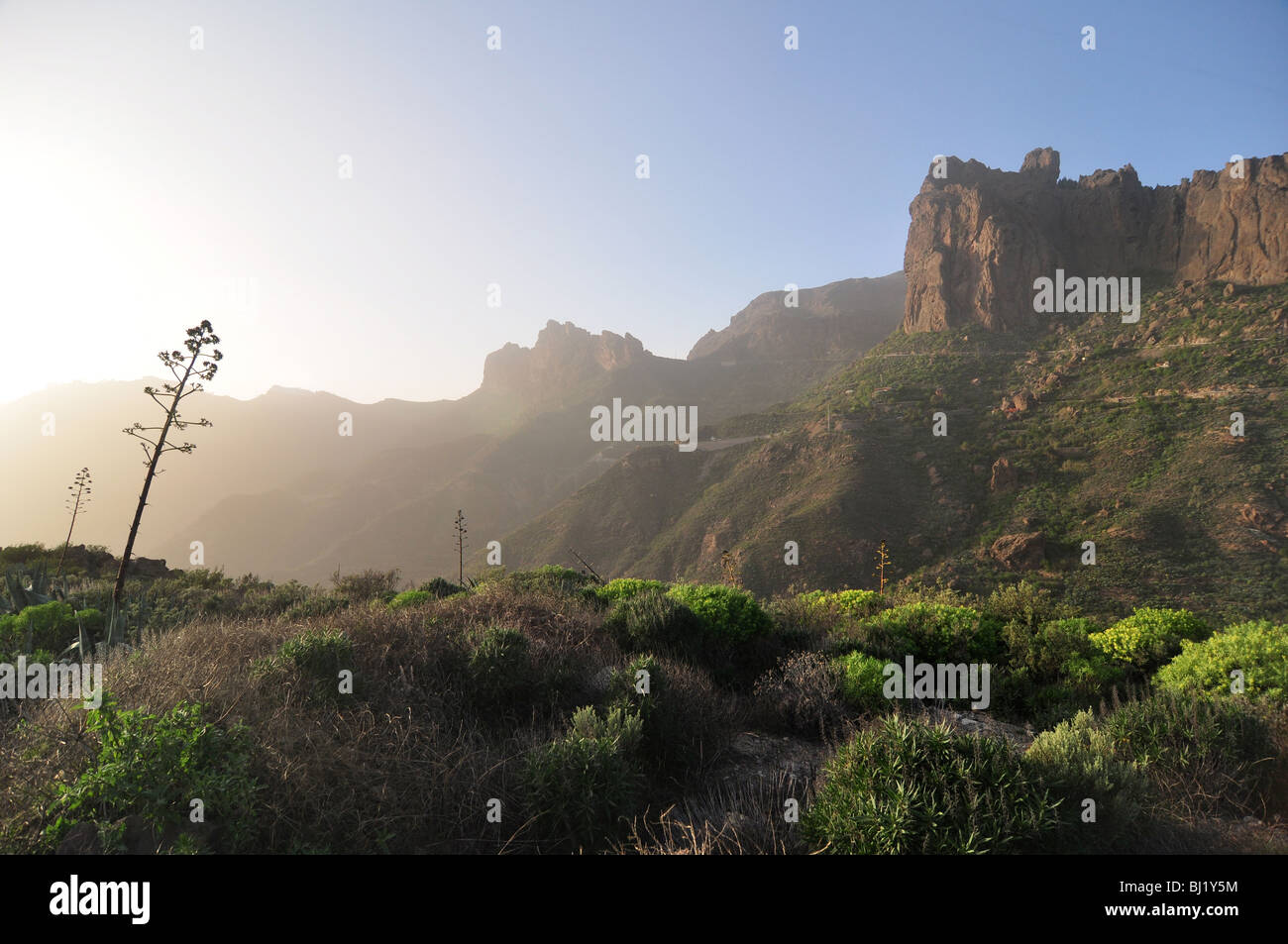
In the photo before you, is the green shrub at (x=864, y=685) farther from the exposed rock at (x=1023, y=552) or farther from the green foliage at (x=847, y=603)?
the exposed rock at (x=1023, y=552)

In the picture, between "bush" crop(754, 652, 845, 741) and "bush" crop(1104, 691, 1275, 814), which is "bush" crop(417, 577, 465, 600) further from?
"bush" crop(1104, 691, 1275, 814)

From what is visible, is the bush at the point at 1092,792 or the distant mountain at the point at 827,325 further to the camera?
the distant mountain at the point at 827,325

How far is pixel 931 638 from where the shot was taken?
7.70 meters

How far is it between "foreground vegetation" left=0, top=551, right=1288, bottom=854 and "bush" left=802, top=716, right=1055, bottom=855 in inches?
0.6

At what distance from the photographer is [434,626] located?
6.20 m

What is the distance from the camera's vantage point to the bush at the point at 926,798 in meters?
2.82

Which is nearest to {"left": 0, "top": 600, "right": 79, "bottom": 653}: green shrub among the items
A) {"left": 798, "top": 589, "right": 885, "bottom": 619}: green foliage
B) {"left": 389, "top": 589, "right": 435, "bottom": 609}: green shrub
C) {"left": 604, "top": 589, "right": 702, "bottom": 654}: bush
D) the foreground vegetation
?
the foreground vegetation

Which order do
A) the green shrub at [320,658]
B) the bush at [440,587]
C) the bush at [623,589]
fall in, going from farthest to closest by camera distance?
1. the bush at [440,587]
2. the bush at [623,589]
3. the green shrub at [320,658]

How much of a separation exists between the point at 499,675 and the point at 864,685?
12.4 ft

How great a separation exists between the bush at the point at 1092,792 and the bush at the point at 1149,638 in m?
4.41

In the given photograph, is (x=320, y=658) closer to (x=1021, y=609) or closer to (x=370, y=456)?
(x=1021, y=609)

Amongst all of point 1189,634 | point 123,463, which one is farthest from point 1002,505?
point 123,463

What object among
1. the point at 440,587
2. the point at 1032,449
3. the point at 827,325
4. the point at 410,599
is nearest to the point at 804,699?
the point at 410,599

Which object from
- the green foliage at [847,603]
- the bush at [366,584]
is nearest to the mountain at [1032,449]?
the green foliage at [847,603]
